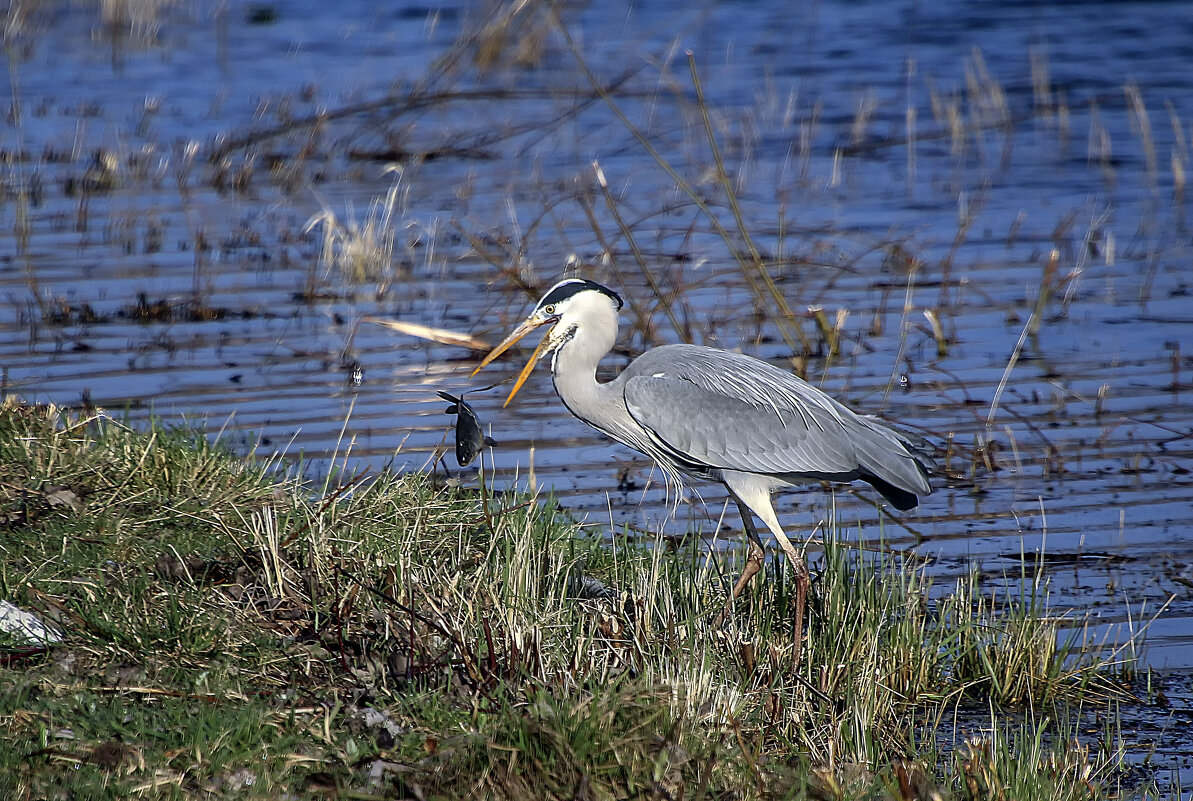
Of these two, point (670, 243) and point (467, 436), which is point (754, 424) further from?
point (670, 243)

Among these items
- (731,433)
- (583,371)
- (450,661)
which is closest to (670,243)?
(583,371)

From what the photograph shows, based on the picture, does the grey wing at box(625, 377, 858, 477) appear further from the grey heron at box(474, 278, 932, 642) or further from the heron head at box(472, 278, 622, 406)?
the heron head at box(472, 278, 622, 406)

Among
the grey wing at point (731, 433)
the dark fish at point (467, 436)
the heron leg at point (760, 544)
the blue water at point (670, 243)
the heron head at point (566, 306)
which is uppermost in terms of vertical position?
the heron head at point (566, 306)

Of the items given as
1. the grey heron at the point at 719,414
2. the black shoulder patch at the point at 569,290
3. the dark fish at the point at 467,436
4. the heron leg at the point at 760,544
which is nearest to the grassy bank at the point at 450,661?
the heron leg at the point at 760,544

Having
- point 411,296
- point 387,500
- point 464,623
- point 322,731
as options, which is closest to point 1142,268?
point 411,296

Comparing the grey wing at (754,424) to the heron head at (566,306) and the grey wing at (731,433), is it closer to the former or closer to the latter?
the grey wing at (731,433)

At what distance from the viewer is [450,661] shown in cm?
405

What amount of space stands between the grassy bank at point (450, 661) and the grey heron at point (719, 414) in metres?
0.41

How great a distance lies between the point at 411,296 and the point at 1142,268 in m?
4.92

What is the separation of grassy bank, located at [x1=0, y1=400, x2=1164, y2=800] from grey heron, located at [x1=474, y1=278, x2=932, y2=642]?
408 millimetres

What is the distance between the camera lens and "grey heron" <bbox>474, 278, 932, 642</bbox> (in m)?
5.59

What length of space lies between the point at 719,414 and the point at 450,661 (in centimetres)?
194

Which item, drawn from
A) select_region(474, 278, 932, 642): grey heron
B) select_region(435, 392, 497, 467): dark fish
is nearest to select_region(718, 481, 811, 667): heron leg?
select_region(474, 278, 932, 642): grey heron

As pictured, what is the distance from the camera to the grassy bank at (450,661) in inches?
140
